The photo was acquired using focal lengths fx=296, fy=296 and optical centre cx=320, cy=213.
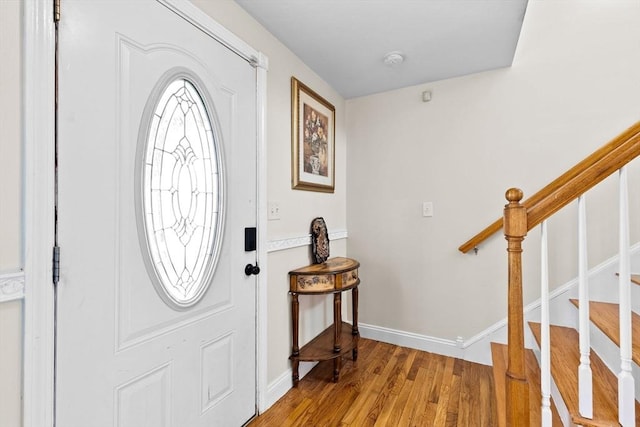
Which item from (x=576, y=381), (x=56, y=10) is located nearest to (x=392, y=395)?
(x=576, y=381)

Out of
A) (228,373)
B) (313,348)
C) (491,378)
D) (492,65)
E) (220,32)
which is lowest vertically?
(491,378)

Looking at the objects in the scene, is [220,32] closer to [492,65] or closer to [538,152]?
[492,65]

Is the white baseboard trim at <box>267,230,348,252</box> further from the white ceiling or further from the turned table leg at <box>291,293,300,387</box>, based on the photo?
the white ceiling

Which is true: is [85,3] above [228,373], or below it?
above

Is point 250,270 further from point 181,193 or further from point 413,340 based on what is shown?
point 413,340

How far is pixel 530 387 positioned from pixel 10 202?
92.3 inches

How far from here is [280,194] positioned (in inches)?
78.2

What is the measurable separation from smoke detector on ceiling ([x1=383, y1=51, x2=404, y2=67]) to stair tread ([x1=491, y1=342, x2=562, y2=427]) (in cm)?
217

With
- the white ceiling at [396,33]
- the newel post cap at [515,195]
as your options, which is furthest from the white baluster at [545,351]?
the white ceiling at [396,33]

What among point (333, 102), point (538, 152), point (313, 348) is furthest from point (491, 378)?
point (333, 102)

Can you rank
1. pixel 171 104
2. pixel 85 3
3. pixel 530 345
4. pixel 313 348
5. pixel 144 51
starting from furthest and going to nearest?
pixel 313 348
pixel 530 345
pixel 171 104
pixel 144 51
pixel 85 3

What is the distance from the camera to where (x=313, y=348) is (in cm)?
218

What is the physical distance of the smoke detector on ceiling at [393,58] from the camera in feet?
6.97

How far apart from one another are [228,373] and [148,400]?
46cm
